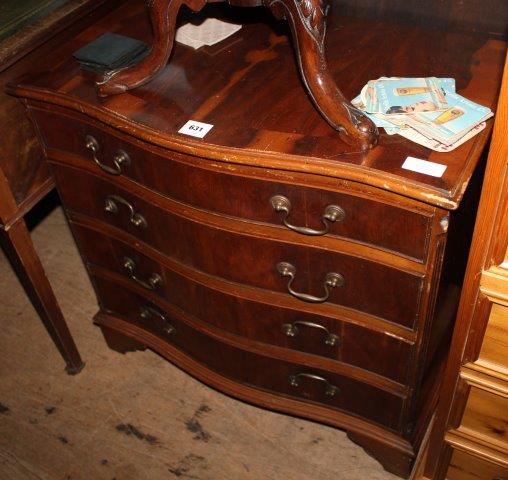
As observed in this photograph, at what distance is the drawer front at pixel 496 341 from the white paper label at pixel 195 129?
637mm

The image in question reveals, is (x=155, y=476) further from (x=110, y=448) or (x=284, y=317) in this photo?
(x=284, y=317)

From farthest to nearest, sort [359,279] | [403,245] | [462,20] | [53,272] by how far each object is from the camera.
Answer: [53,272], [462,20], [359,279], [403,245]

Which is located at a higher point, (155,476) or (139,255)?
(139,255)

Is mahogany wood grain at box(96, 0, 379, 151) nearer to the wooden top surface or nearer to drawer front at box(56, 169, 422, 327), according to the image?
the wooden top surface

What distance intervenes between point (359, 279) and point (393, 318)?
0.39 ft

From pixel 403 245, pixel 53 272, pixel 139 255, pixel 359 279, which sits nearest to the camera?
pixel 403 245

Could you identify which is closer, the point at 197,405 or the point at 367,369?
the point at 367,369

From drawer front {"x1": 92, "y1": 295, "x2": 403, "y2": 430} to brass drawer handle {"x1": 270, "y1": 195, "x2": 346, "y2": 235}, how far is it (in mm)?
482

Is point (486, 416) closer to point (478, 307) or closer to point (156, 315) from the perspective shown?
point (478, 307)

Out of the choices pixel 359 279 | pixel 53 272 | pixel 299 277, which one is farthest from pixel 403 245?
pixel 53 272

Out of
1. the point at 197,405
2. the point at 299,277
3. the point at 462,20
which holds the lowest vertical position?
the point at 197,405

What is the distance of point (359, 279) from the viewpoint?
1324 mm

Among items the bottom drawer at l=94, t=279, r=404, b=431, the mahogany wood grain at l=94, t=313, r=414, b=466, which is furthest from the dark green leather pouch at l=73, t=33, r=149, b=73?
the mahogany wood grain at l=94, t=313, r=414, b=466

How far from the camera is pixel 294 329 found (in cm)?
152
